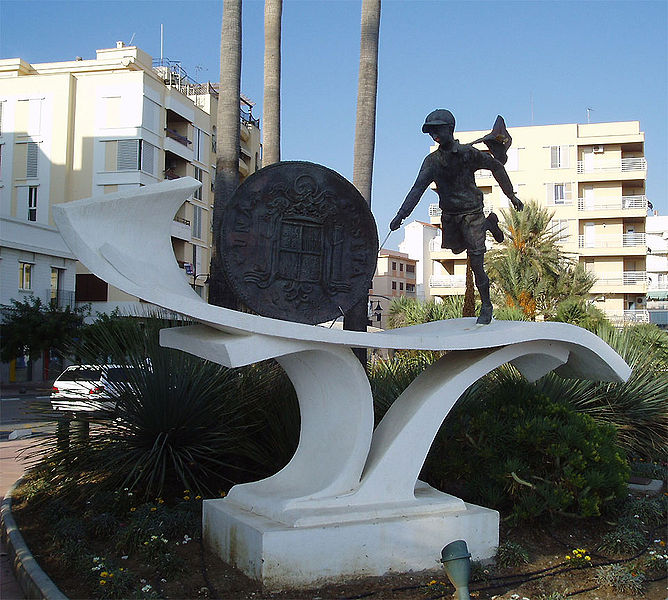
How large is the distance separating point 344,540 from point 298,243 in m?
2.43

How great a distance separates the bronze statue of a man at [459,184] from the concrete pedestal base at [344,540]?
1.84 m

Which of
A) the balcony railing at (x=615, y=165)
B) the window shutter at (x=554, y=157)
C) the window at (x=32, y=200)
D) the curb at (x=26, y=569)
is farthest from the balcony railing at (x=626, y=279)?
the curb at (x=26, y=569)

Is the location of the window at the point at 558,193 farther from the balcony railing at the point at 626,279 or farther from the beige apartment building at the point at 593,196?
the balcony railing at the point at 626,279

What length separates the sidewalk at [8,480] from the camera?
5.93 meters

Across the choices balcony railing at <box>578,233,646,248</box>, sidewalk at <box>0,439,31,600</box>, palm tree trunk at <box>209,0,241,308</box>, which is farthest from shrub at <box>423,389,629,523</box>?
balcony railing at <box>578,233,646,248</box>

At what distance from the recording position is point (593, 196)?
159ft

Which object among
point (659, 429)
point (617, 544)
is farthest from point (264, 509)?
point (659, 429)

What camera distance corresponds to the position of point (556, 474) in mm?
7051

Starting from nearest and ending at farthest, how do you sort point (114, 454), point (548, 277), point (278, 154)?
point (114, 454), point (278, 154), point (548, 277)

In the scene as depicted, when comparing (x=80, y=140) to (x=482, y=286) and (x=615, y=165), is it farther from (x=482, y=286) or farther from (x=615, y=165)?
(x=482, y=286)

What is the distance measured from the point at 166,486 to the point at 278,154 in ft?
22.9

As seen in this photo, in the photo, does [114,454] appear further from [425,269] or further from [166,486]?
[425,269]

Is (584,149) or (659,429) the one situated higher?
(584,149)

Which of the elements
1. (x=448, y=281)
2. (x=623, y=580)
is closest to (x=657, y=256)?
(x=448, y=281)
